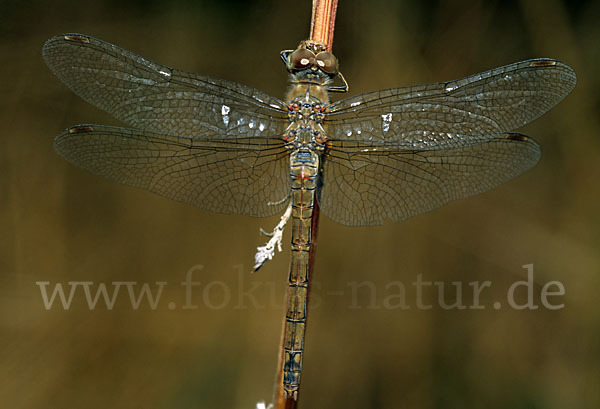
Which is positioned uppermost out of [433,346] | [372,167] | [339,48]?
[339,48]

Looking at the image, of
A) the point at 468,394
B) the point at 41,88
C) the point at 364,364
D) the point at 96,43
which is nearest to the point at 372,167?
the point at 96,43

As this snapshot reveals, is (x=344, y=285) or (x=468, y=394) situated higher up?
(x=344, y=285)

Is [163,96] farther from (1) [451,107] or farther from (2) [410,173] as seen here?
(1) [451,107]

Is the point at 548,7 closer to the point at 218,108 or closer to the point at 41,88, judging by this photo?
the point at 218,108

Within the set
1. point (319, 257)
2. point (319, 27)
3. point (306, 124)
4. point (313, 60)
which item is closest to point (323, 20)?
point (319, 27)

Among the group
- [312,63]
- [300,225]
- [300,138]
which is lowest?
[300,225]

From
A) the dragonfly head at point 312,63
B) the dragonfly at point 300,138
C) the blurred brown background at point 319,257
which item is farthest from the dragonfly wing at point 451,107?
the blurred brown background at point 319,257

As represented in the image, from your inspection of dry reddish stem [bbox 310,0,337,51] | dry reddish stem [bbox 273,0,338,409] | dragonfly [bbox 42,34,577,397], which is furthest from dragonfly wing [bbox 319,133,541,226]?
dry reddish stem [bbox 310,0,337,51]
